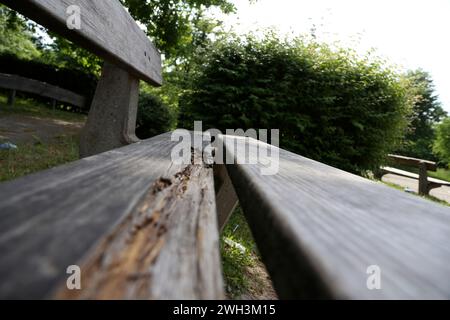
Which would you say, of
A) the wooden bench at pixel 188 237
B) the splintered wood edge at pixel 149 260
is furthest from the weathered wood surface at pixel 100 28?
the splintered wood edge at pixel 149 260

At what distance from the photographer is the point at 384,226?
0.43 meters

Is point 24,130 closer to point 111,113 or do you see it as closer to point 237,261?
point 111,113

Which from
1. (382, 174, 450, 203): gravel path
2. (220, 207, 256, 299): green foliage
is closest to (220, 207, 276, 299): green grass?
(220, 207, 256, 299): green foliage

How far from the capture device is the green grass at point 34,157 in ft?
12.0

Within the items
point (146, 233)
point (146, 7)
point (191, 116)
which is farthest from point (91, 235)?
point (146, 7)

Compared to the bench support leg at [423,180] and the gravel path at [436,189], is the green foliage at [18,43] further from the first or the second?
the bench support leg at [423,180]

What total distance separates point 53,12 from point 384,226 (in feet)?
3.44

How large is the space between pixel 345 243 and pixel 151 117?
841cm

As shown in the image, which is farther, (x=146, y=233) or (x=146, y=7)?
(x=146, y=7)

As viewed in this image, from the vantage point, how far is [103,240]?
31cm

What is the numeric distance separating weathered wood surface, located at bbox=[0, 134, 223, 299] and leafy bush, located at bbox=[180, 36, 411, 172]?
498 cm

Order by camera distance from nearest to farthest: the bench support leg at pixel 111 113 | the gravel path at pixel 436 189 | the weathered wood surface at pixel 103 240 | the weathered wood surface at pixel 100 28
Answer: the weathered wood surface at pixel 103 240, the weathered wood surface at pixel 100 28, the bench support leg at pixel 111 113, the gravel path at pixel 436 189

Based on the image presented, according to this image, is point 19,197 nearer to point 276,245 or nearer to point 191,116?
point 276,245

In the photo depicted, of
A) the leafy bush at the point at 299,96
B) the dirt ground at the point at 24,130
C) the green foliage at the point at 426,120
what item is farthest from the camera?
the green foliage at the point at 426,120
